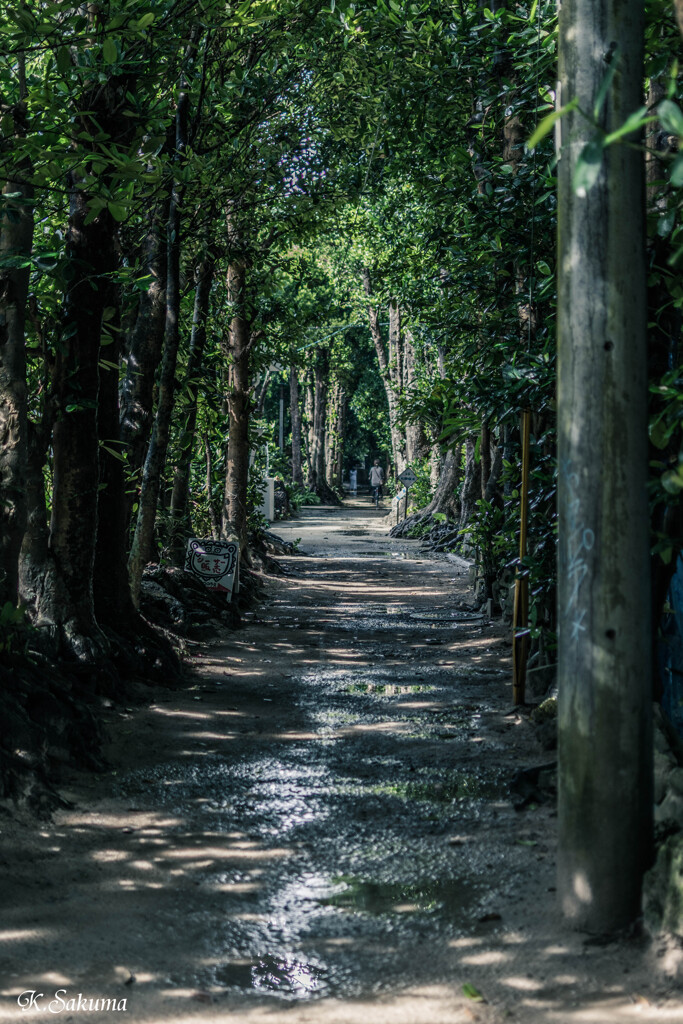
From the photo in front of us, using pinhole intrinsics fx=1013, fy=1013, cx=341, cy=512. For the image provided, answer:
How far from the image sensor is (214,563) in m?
A: 12.8

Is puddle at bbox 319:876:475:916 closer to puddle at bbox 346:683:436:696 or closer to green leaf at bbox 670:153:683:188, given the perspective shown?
green leaf at bbox 670:153:683:188

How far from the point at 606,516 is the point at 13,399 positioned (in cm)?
445

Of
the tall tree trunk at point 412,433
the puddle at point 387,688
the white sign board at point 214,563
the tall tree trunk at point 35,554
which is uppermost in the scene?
the tall tree trunk at point 412,433

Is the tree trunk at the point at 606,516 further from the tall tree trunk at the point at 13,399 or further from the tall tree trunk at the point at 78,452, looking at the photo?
the tall tree trunk at the point at 78,452

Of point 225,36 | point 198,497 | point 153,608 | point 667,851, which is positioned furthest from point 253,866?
point 198,497

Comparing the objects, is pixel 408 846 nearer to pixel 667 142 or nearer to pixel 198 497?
pixel 667 142

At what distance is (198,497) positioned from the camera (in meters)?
16.8

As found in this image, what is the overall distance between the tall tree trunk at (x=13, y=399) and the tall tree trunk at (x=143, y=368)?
2950mm

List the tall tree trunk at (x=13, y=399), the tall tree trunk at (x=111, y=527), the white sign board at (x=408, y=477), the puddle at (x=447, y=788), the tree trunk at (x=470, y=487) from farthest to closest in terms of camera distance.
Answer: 1. the white sign board at (x=408, y=477)
2. the tree trunk at (x=470, y=487)
3. the tall tree trunk at (x=111, y=527)
4. the tall tree trunk at (x=13, y=399)
5. the puddle at (x=447, y=788)

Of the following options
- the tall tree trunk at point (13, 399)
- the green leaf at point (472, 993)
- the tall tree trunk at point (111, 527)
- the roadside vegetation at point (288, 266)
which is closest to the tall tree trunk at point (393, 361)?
the roadside vegetation at point (288, 266)

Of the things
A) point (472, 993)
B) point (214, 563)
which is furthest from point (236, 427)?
point (472, 993)

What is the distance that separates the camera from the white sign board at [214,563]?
12727 millimetres

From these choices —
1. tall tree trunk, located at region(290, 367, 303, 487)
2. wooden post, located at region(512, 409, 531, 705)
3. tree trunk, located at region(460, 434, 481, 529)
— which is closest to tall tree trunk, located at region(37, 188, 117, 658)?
wooden post, located at region(512, 409, 531, 705)

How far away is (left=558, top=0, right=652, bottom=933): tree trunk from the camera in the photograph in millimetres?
3674
